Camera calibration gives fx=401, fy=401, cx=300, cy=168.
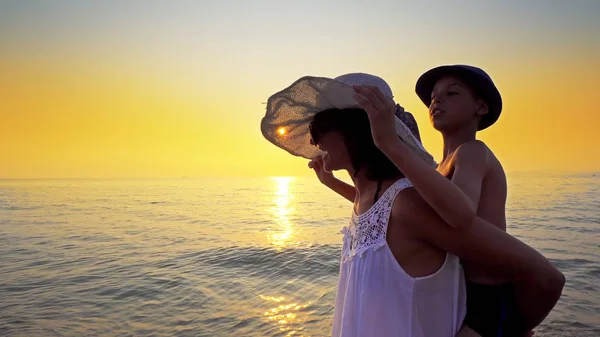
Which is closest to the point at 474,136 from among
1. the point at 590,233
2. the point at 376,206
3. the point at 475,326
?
the point at 376,206

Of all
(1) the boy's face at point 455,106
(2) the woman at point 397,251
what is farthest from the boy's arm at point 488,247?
(1) the boy's face at point 455,106

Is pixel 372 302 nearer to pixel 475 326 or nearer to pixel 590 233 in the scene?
pixel 475 326

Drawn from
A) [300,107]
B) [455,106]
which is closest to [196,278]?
[300,107]

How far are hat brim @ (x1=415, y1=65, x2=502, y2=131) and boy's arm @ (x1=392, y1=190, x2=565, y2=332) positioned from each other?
88 cm

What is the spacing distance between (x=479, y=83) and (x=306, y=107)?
0.93 meters

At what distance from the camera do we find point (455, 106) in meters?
2.17

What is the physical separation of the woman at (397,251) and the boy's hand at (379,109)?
27 centimetres

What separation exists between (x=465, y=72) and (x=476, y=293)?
1126 millimetres

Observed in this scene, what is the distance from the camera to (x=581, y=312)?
7.05m

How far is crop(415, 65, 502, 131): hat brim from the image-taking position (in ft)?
6.97

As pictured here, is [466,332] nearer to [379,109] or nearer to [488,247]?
[488,247]

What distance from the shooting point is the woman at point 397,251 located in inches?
61.8

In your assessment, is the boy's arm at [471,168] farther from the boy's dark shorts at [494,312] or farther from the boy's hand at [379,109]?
the boy's hand at [379,109]

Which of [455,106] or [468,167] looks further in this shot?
[455,106]
